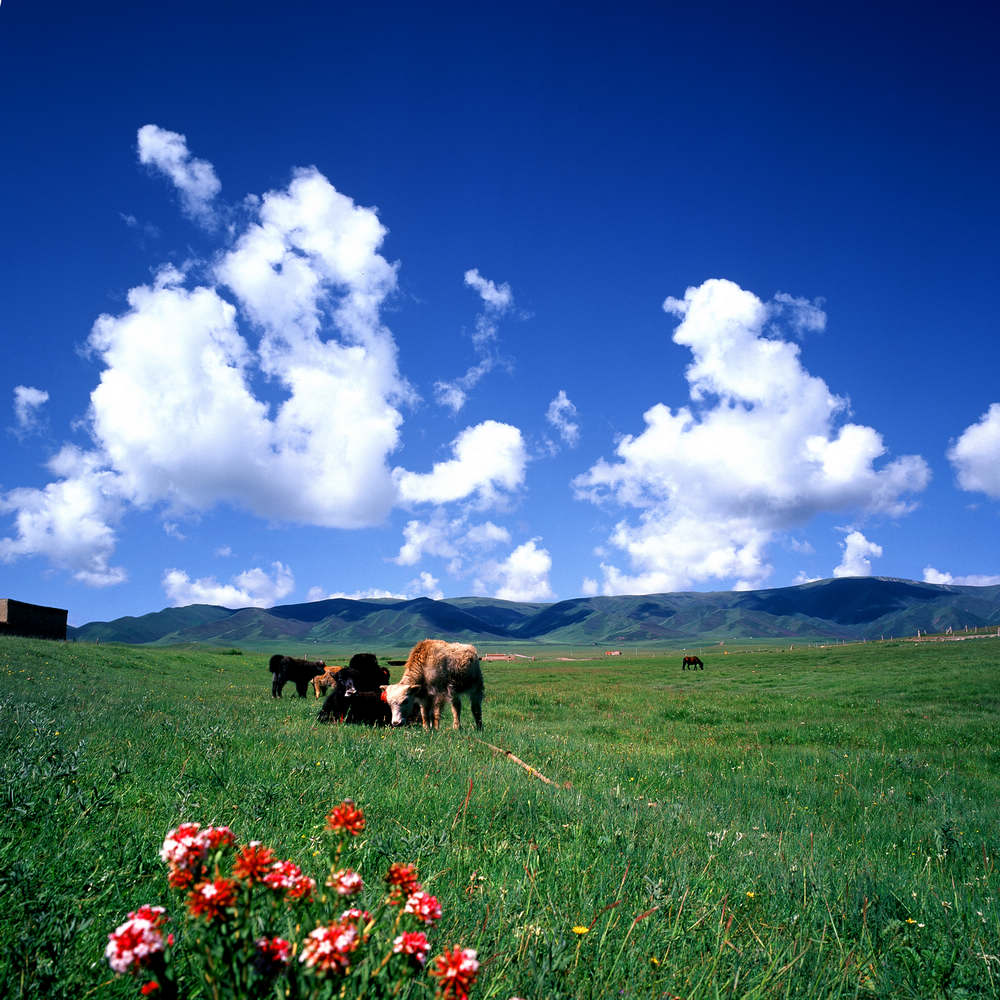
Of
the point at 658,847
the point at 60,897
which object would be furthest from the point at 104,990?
the point at 658,847

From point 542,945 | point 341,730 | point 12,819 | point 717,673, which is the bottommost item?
point 717,673

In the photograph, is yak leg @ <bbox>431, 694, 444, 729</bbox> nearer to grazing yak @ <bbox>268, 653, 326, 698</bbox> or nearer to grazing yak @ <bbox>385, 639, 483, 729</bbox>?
grazing yak @ <bbox>385, 639, 483, 729</bbox>

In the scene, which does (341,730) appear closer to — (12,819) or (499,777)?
(499,777)

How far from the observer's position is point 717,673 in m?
55.6

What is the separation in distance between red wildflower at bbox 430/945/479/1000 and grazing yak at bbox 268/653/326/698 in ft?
95.9

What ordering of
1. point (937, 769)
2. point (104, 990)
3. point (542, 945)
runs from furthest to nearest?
point (937, 769), point (542, 945), point (104, 990)

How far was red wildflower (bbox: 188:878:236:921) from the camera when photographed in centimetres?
175

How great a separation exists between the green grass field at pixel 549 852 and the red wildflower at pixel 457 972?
4.39 feet

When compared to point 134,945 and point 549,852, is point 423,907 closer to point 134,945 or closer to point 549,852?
point 134,945

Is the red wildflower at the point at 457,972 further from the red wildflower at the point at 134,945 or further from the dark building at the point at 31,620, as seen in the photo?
the dark building at the point at 31,620

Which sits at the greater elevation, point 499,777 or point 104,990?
point 104,990

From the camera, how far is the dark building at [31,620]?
5681 centimetres

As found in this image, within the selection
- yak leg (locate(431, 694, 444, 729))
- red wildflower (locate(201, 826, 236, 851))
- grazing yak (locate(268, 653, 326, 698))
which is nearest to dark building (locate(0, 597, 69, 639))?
grazing yak (locate(268, 653, 326, 698))

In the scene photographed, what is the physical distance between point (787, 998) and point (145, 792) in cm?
483
